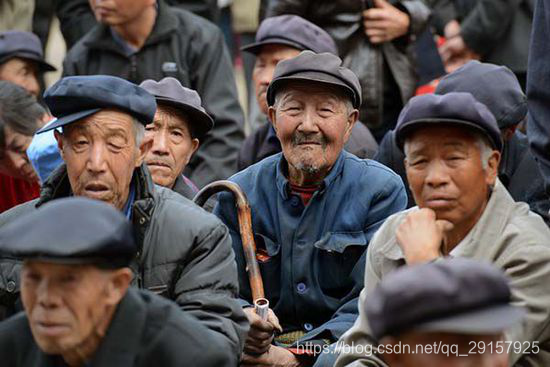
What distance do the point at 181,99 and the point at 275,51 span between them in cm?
148

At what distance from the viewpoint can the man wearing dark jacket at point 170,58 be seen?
328 inches

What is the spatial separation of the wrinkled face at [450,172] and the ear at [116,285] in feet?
4.62

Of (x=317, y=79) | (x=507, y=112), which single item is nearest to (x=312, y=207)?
(x=317, y=79)

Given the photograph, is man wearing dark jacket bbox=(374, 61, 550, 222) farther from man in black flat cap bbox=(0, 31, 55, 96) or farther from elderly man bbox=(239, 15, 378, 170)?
man in black flat cap bbox=(0, 31, 55, 96)

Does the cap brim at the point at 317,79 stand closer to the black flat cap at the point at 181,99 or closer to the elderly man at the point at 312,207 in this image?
the elderly man at the point at 312,207

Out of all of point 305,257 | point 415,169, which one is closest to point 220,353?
point 415,169

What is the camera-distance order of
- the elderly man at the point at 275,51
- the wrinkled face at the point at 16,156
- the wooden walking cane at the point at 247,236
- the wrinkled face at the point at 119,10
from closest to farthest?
the wooden walking cane at the point at 247,236
the wrinkled face at the point at 16,156
the elderly man at the point at 275,51
the wrinkled face at the point at 119,10

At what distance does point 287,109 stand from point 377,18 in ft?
8.07

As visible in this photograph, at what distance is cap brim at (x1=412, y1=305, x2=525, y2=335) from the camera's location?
347 centimetres

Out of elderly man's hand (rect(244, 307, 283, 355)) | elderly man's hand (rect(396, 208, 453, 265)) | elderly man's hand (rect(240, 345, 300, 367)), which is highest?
elderly man's hand (rect(396, 208, 453, 265))

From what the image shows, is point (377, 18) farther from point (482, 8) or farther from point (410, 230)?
point (410, 230)

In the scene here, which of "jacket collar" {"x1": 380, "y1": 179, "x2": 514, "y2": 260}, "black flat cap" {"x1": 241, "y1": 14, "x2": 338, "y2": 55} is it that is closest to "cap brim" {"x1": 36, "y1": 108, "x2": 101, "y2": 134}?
"jacket collar" {"x1": 380, "y1": 179, "x2": 514, "y2": 260}

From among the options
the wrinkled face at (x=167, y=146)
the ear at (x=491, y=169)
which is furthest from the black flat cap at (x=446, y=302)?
the wrinkled face at (x=167, y=146)

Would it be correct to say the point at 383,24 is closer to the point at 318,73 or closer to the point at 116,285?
the point at 318,73
